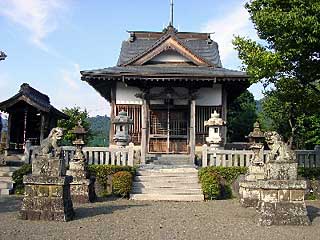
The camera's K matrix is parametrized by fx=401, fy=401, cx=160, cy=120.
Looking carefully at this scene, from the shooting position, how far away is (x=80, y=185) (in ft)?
39.5

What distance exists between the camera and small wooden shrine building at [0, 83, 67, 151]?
783 inches

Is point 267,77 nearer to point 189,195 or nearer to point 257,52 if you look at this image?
point 257,52

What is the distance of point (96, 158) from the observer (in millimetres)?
15555

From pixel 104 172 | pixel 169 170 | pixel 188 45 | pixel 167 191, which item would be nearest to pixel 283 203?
pixel 167 191

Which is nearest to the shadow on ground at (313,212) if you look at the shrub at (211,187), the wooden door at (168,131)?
the shrub at (211,187)

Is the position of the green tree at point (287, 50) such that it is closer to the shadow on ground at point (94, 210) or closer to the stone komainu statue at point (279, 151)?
the stone komainu statue at point (279, 151)

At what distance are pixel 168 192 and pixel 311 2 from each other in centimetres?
745

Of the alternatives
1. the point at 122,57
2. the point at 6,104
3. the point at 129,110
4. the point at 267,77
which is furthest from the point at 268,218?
the point at 122,57

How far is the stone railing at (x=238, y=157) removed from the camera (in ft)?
49.2

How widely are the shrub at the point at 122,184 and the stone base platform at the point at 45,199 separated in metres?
4.55

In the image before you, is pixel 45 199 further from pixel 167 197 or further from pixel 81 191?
pixel 167 197

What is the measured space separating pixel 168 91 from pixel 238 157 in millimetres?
5677

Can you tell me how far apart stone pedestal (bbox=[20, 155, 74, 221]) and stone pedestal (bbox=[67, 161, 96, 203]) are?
285 cm

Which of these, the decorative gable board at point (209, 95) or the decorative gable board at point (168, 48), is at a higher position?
the decorative gable board at point (168, 48)
